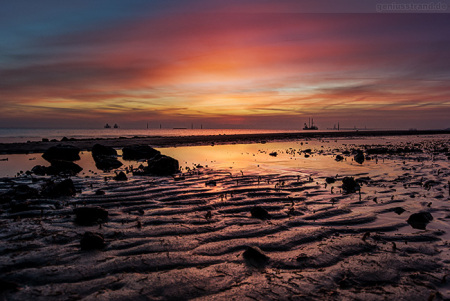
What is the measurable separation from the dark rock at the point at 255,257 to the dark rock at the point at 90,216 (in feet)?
12.9

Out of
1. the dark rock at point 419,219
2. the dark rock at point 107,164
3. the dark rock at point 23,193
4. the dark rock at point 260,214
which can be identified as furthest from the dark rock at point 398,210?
the dark rock at point 107,164

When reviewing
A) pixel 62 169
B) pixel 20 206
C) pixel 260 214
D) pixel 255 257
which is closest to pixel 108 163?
pixel 62 169

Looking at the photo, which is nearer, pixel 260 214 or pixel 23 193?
pixel 260 214

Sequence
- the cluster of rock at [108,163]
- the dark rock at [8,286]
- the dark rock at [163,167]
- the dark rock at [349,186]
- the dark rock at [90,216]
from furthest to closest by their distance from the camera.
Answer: the cluster of rock at [108,163] → the dark rock at [163,167] → the dark rock at [349,186] → the dark rock at [90,216] → the dark rock at [8,286]

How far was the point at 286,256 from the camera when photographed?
481 cm

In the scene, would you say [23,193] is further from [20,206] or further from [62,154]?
[62,154]

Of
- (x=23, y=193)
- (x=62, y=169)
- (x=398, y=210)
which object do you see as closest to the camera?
(x=398, y=210)

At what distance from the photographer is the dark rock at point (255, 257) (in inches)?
179

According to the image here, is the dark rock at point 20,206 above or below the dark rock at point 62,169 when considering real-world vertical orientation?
below

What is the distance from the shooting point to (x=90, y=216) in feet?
22.2

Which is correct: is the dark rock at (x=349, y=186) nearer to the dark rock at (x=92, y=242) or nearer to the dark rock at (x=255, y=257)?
the dark rock at (x=255, y=257)

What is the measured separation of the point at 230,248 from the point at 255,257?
622 mm

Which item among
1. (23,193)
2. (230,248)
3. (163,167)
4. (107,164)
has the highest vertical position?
(163,167)

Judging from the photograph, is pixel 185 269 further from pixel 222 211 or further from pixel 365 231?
pixel 365 231
